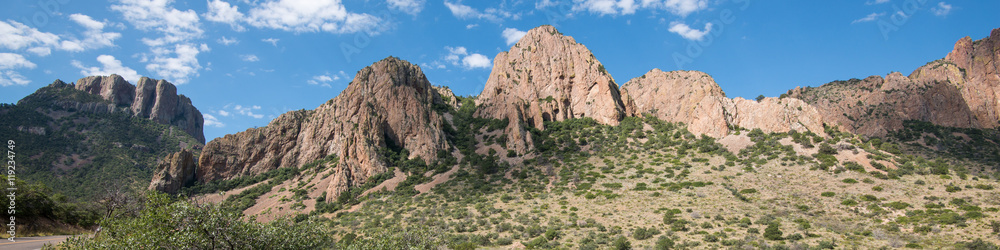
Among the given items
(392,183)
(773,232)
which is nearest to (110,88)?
(392,183)

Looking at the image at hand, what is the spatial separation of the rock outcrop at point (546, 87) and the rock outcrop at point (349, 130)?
15511mm

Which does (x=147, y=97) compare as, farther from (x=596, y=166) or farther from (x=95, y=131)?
(x=596, y=166)

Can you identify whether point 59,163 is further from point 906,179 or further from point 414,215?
point 906,179

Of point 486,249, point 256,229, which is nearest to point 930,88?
point 486,249

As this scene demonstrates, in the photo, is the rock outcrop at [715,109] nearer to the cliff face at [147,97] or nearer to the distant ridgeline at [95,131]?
the distant ridgeline at [95,131]

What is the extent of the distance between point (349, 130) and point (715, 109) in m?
70.5

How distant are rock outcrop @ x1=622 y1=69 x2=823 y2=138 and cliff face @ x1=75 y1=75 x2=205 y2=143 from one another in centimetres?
16035

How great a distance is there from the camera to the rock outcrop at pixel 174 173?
87.6 metres

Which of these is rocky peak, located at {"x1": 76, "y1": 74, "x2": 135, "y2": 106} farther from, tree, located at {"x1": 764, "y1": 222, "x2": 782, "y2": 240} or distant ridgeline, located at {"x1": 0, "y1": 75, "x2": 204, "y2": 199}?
tree, located at {"x1": 764, "y1": 222, "x2": 782, "y2": 240}

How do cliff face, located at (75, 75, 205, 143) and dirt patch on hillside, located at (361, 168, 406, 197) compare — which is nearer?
dirt patch on hillside, located at (361, 168, 406, 197)

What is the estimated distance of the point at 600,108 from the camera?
99000 millimetres

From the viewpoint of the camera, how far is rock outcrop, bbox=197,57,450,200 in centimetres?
9269

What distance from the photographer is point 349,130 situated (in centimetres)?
9344

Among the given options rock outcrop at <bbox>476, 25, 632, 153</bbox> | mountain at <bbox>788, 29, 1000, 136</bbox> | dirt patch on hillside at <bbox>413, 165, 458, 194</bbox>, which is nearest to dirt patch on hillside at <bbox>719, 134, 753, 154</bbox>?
rock outcrop at <bbox>476, 25, 632, 153</bbox>
